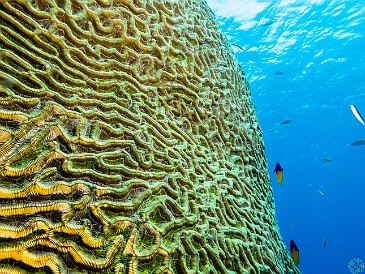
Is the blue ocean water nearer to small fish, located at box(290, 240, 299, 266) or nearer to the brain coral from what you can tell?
the brain coral

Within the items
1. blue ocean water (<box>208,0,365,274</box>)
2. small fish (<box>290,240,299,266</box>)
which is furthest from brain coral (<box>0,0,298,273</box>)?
blue ocean water (<box>208,0,365,274</box>)

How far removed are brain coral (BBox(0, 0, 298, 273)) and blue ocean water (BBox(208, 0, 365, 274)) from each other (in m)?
3.61

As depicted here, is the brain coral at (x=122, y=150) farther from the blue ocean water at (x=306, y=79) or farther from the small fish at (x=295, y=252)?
the blue ocean water at (x=306, y=79)

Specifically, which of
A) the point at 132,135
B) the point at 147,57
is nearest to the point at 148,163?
the point at 132,135

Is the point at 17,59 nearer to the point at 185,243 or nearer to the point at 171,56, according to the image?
the point at 171,56

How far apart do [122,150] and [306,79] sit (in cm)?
3305

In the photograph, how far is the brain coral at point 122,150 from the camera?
5.77 feet

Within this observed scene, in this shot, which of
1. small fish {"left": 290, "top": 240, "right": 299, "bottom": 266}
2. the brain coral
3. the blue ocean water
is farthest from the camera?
the blue ocean water

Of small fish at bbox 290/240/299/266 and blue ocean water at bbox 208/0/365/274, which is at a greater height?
blue ocean water at bbox 208/0/365/274

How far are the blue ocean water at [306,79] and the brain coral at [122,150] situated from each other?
11.8 ft

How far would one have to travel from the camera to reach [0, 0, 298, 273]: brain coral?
5.77 ft

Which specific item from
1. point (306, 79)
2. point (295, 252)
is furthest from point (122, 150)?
point (306, 79)

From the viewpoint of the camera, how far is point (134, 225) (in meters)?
1.96

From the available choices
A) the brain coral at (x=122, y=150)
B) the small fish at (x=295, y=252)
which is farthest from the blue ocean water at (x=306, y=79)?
the small fish at (x=295, y=252)
